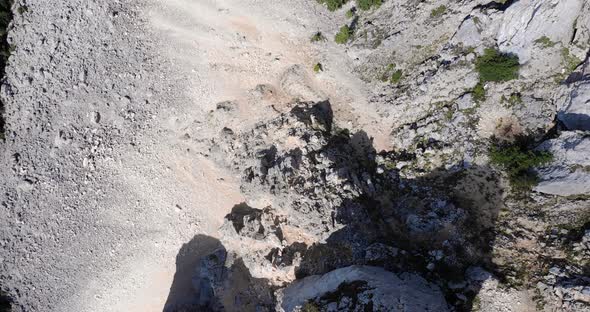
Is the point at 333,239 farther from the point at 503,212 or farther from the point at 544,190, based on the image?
the point at 544,190

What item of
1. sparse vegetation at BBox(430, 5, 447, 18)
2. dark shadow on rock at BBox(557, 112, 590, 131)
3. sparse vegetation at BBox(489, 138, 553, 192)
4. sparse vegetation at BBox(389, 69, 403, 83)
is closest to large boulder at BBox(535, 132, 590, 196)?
sparse vegetation at BBox(489, 138, 553, 192)

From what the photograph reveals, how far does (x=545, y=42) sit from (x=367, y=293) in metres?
19.5

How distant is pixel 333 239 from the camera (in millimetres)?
29500

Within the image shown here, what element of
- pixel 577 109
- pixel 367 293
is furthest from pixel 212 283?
pixel 577 109

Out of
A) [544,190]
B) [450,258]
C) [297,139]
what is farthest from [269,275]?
[544,190]

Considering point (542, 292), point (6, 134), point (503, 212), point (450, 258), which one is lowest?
point (542, 292)

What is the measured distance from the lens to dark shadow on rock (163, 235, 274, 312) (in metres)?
33.0

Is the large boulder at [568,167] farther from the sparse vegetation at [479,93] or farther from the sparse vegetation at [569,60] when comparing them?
the sparse vegetation at [479,93]

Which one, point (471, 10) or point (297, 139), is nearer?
point (471, 10)

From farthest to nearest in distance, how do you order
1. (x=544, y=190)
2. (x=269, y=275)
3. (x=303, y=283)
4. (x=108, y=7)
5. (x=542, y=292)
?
(x=108, y=7) < (x=269, y=275) < (x=303, y=283) < (x=544, y=190) < (x=542, y=292)

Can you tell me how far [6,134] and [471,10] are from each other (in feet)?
133

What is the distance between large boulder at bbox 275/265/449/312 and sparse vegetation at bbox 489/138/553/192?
8960 millimetres

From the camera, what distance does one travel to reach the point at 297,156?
32844mm

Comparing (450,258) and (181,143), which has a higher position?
(181,143)
